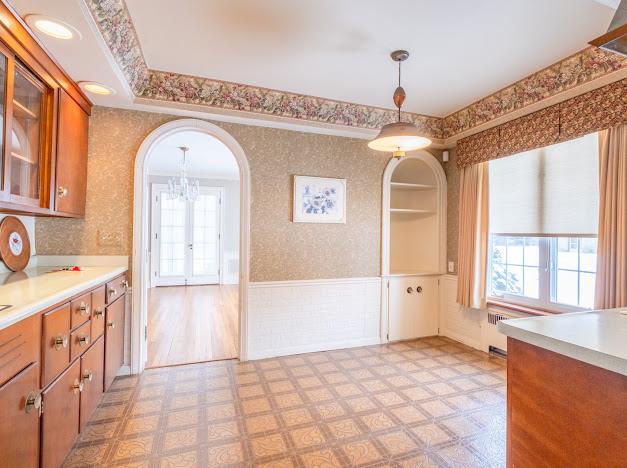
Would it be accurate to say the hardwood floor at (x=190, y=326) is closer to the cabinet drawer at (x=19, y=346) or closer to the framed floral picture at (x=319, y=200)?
the framed floral picture at (x=319, y=200)

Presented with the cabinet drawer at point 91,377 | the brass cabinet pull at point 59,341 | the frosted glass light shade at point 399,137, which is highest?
the frosted glass light shade at point 399,137

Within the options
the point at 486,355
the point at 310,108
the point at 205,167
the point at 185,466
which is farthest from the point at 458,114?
the point at 205,167

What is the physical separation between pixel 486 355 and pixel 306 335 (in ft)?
6.05

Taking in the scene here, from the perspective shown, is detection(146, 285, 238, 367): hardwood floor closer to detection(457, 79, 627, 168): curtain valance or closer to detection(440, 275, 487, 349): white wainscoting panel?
detection(440, 275, 487, 349): white wainscoting panel

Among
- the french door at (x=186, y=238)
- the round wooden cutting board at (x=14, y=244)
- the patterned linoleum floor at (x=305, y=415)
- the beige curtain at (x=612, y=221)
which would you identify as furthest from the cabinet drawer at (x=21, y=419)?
the french door at (x=186, y=238)

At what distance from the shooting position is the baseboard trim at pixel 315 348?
10.4ft

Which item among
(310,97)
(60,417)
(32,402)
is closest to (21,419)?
(32,402)

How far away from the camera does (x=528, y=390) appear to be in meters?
1.16

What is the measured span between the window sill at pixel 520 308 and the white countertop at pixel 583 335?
4.92 ft

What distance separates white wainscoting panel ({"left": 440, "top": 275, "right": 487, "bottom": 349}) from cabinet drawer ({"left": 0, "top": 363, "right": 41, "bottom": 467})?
→ 3.53m

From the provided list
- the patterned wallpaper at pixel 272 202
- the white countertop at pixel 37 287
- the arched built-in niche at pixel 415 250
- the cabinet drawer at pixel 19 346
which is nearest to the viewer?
the cabinet drawer at pixel 19 346

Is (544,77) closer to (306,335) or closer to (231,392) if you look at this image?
(306,335)

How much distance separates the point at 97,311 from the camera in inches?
80.1

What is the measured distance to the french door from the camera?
7.03 metres
